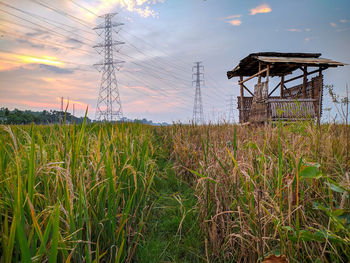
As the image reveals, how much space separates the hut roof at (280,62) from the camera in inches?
466

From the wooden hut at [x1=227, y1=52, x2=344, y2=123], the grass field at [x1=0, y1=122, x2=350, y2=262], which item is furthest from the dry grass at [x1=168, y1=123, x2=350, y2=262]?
the wooden hut at [x1=227, y1=52, x2=344, y2=123]

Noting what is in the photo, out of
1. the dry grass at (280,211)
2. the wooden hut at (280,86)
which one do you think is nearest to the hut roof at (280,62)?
the wooden hut at (280,86)

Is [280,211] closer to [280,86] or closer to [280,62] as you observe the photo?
[280,62]

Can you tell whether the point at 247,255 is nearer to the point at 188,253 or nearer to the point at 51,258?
the point at 188,253

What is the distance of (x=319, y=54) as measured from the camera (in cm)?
1454

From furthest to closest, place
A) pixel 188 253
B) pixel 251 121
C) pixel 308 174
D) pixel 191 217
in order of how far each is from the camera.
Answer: pixel 251 121
pixel 191 217
pixel 188 253
pixel 308 174

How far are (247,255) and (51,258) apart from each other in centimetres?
125

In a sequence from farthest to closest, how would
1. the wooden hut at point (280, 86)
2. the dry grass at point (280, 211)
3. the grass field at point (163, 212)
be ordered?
the wooden hut at point (280, 86) → the dry grass at point (280, 211) → the grass field at point (163, 212)

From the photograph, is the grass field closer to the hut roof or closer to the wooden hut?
the wooden hut

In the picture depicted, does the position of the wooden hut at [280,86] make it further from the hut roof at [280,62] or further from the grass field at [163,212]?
the grass field at [163,212]

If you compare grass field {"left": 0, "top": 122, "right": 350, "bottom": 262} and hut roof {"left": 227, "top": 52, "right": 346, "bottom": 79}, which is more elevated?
hut roof {"left": 227, "top": 52, "right": 346, "bottom": 79}

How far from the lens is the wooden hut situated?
11195 mm

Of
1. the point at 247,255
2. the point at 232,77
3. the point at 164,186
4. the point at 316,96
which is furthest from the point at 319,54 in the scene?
the point at 247,255

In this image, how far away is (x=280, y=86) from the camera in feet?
54.2
